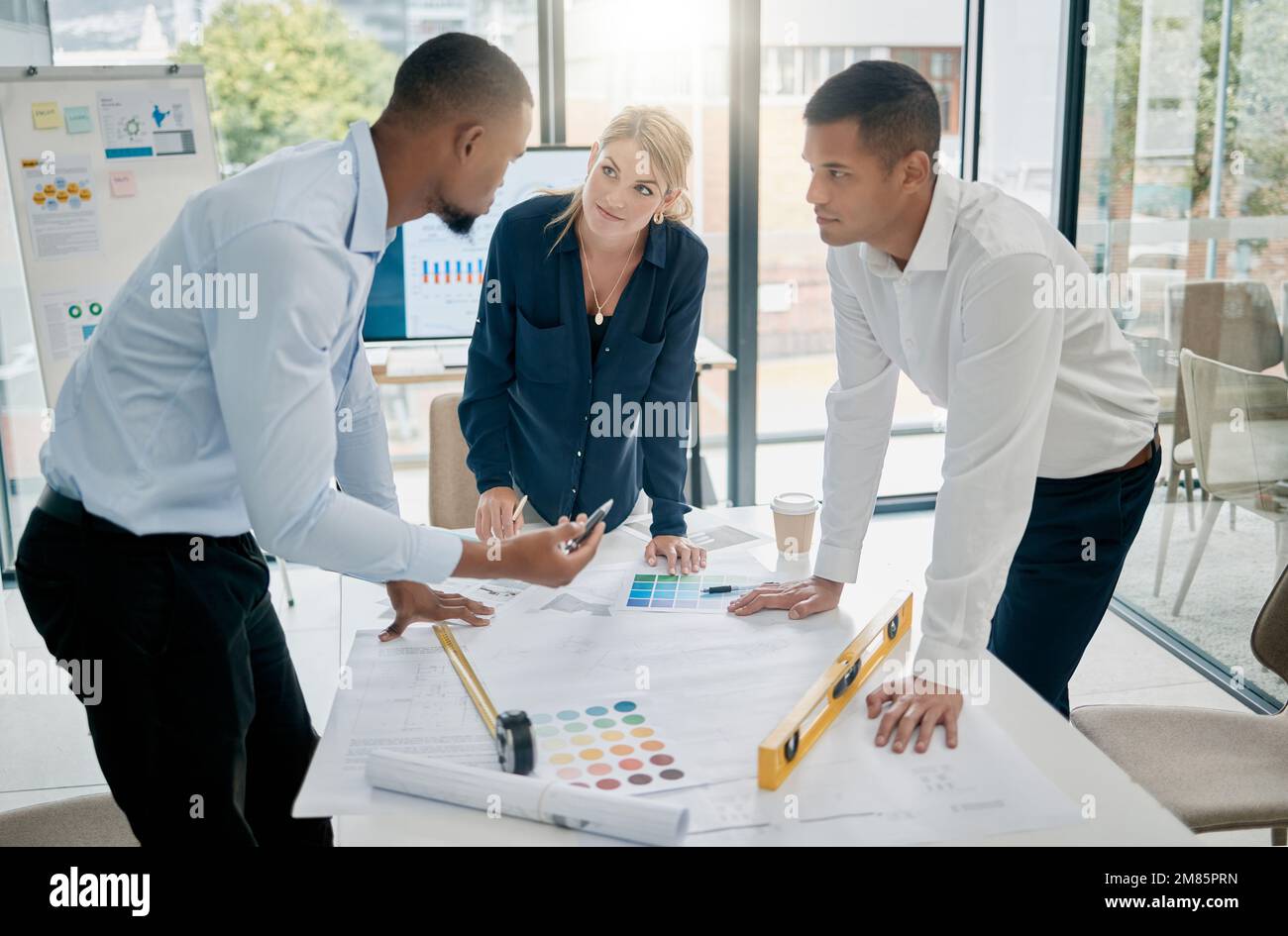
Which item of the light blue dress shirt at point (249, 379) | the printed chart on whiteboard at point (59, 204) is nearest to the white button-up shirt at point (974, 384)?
the light blue dress shirt at point (249, 379)

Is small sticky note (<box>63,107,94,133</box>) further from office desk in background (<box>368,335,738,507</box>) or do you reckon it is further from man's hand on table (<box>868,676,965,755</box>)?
man's hand on table (<box>868,676,965,755</box>)

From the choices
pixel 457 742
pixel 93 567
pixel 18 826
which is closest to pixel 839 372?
pixel 457 742

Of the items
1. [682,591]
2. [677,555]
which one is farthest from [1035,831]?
[677,555]

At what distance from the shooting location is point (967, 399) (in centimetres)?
155

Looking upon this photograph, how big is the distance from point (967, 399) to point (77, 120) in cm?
307

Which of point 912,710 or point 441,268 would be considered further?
point 441,268

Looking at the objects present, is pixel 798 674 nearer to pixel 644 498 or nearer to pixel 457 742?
pixel 457 742

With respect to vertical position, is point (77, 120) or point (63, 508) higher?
point (77, 120)

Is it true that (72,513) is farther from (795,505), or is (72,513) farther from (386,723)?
(795,505)

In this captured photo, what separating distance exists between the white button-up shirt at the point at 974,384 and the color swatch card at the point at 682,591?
5.7 inches

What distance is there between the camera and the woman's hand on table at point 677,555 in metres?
1.89

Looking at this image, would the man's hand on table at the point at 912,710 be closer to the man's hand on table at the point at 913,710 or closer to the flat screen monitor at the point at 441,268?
the man's hand on table at the point at 913,710

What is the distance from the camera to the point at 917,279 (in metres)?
1.73
